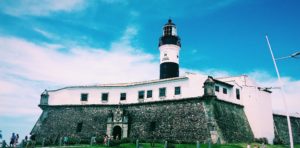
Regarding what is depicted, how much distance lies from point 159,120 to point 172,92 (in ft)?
14.2

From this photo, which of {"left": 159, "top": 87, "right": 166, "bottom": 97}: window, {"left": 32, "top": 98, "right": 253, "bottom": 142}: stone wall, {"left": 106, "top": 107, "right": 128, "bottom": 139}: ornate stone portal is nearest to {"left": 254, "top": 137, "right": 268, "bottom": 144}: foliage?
{"left": 32, "top": 98, "right": 253, "bottom": 142}: stone wall

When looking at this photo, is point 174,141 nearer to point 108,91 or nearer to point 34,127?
point 108,91

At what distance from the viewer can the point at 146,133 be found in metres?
39.7

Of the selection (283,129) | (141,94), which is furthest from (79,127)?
(283,129)

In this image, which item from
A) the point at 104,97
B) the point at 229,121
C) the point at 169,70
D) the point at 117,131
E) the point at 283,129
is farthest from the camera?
the point at 283,129

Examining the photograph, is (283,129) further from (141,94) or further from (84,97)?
(84,97)

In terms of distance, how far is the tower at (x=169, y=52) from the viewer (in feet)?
153

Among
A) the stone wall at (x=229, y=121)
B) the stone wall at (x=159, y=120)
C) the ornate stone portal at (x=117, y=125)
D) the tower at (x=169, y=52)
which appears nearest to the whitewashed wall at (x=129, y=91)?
the stone wall at (x=159, y=120)

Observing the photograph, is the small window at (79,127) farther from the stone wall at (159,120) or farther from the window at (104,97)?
the window at (104,97)

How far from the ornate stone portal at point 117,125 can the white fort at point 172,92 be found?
2635 millimetres

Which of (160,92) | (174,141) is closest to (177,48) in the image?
(160,92)

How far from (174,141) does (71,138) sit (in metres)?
16.6

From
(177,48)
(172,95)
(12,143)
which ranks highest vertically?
(177,48)

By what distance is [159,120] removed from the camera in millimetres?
39344
